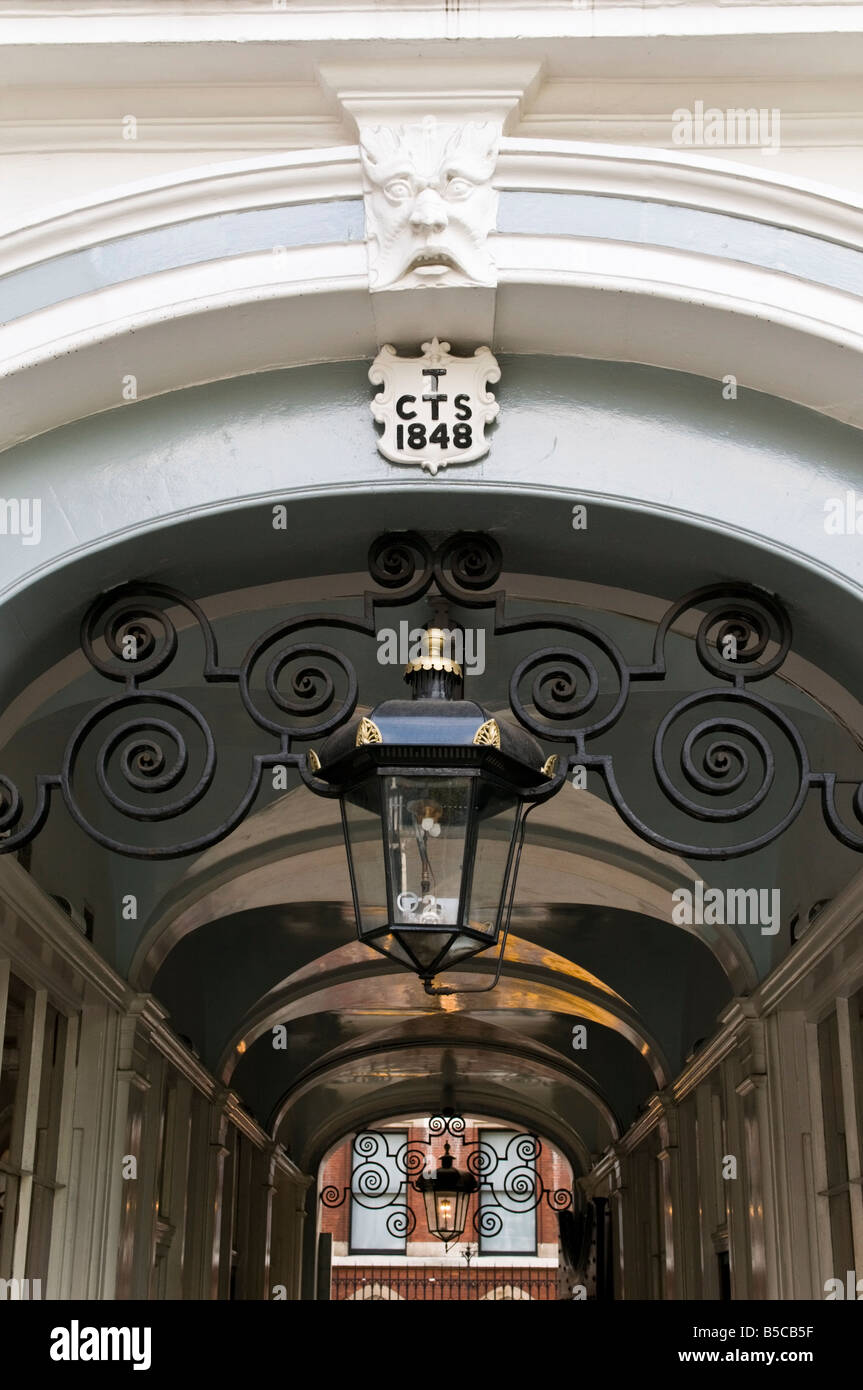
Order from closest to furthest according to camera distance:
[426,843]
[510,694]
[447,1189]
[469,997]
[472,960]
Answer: [426,843]
[510,694]
[472,960]
[469,997]
[447,1189]

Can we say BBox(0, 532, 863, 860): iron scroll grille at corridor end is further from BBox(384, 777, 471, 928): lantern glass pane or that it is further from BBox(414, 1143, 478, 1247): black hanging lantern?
BBox(414, 1143, 478, 1247): black hanging lantern

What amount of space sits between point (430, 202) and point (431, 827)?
1.27m

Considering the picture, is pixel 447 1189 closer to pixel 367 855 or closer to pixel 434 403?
pixel 367 855

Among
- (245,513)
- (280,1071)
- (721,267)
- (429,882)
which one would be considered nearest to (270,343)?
(245,513)

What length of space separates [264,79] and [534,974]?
10.3 metres

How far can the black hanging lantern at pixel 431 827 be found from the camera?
119 inches

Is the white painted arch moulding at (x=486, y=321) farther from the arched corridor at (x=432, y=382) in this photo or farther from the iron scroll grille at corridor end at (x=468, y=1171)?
the iron scroll grille at corridor end at (x=468, y=1171)

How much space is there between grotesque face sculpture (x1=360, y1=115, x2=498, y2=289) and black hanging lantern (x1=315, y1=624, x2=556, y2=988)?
35.1 inches

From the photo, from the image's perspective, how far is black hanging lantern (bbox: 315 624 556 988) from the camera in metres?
3.03

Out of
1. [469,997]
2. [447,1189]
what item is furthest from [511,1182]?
[469,997]

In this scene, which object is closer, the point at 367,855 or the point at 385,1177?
the point at 367,855

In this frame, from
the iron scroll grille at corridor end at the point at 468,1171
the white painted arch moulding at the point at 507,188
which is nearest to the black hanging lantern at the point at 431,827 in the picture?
the white painted arch moulding at the point at 507,188

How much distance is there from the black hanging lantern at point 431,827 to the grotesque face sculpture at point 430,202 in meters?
0.89

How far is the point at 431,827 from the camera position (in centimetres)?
305
